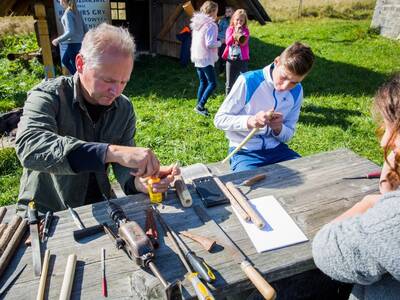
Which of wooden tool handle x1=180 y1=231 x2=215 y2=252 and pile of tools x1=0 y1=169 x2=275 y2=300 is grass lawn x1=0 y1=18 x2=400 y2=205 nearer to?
pile of tools x1=0 y1=169 x2=275 y2=300

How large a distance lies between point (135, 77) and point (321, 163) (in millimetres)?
7357

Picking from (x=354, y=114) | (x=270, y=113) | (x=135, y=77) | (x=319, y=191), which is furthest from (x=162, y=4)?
(x=319, y=191)

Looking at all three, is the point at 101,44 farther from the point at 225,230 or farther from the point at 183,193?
the point at 225,230

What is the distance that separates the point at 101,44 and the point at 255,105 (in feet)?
5.60

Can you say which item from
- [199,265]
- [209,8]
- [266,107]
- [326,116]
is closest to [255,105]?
[266,107]

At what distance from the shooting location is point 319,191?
2389mm

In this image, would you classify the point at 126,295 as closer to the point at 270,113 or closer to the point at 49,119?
the point at 49,119

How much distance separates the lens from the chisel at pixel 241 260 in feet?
5.14

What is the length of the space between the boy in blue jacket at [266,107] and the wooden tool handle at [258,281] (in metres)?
1.62

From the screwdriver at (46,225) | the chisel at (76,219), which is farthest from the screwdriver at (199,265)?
the screwdriver at (46,225)

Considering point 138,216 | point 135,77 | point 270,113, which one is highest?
point 270,113

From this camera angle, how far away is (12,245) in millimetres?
1795

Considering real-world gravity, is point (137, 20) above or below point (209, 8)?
below

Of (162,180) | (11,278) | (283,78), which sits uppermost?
(283,78)
